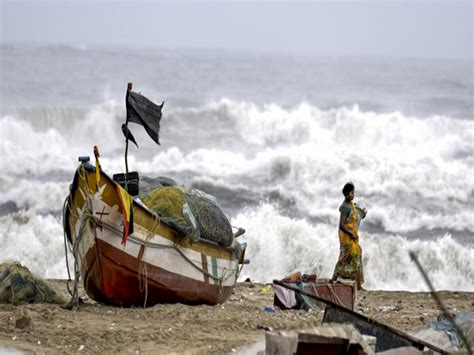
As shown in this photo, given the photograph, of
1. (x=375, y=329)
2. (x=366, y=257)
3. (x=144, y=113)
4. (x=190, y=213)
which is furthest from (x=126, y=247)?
(x=366, y=257)

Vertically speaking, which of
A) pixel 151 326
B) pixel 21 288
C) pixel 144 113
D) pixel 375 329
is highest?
pixel 144 113

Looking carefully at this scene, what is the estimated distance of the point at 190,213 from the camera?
10336 mm

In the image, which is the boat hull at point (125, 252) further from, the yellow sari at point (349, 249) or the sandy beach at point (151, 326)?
the yellow sari at point (349, 249)

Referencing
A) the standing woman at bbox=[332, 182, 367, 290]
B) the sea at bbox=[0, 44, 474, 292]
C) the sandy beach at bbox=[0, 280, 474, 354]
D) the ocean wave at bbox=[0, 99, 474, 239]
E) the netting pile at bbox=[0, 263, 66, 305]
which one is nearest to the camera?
the sandy beach at bbox=[0, 280, 474, 354]

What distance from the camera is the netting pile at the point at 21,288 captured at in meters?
10.2

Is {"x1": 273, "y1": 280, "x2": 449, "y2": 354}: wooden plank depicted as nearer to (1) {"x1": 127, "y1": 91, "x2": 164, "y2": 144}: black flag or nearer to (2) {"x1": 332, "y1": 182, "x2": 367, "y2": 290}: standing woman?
(1) {"x1": 127, "y1": 91, "x2": 164, "y2": 144}: black flag

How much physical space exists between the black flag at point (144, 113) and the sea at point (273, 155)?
300 cm

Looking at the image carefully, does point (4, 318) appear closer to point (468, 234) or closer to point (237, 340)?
point (237, 340)

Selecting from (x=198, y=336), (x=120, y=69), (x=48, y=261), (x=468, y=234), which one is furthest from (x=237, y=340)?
(x=120, y=69)

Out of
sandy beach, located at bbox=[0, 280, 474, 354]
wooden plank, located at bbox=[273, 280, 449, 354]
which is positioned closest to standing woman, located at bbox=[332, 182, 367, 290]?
sandy beach, located at bbox=[0, 280, 474, 354]

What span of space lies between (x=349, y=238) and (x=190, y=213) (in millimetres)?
2601

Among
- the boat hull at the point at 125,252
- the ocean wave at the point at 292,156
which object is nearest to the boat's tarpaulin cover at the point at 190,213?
the boat hull at the point at 125,252

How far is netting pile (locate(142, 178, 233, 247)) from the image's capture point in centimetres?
1026

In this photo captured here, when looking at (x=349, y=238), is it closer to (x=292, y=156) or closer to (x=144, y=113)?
(x=144, y=113)
